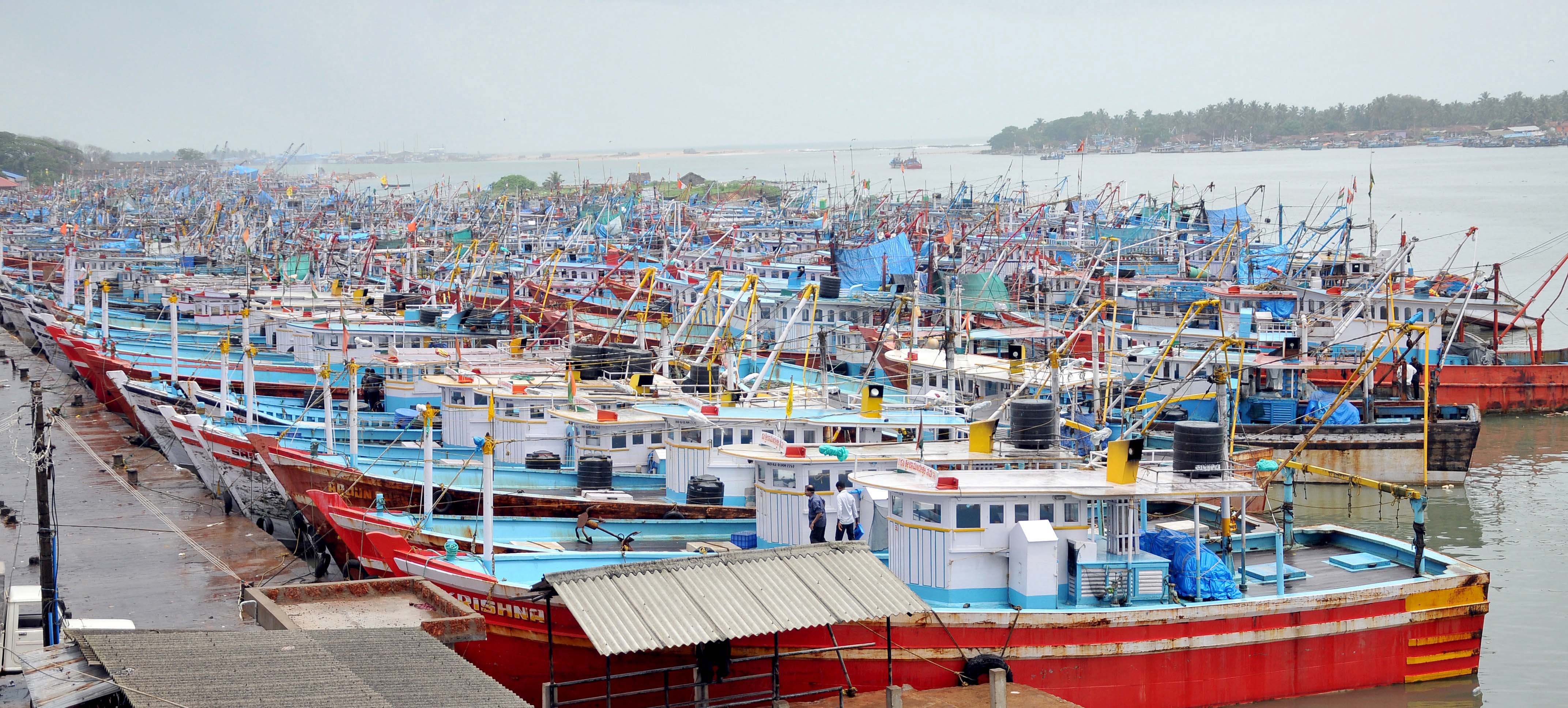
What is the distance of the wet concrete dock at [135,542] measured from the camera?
1942 centimetres

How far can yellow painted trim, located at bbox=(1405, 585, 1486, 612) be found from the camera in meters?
17.8

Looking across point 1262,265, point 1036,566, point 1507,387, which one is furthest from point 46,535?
point 1262,265

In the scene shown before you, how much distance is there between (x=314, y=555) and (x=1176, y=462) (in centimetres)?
1293

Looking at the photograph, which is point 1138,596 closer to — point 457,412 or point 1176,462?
point 1176,462

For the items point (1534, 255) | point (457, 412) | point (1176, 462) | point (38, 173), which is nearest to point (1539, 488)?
point (1176, 462)

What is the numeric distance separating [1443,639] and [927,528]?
7003mm

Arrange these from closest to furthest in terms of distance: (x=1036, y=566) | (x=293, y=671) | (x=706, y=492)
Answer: (x=293, y=671)
(x=1036, y=566)
(x=706, y=492)

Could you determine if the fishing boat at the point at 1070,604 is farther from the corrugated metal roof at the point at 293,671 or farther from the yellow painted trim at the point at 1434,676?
the corrugated metal roof at the point at 293,671

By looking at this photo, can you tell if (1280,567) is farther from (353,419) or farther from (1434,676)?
(353,419)

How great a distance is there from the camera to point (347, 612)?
49.8ft

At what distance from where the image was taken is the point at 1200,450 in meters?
16.5

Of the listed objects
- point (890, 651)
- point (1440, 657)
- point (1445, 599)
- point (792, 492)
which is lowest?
point (1440, 657)

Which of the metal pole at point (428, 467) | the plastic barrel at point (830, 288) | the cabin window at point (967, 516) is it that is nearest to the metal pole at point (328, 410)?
the metal pole at point (428, 467)

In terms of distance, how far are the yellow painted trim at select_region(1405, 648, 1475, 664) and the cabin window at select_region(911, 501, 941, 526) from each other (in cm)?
647
